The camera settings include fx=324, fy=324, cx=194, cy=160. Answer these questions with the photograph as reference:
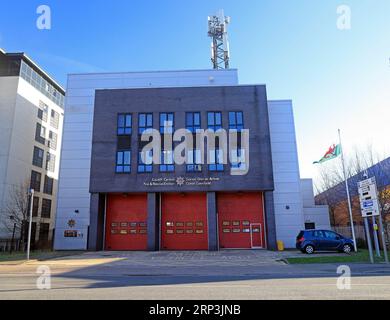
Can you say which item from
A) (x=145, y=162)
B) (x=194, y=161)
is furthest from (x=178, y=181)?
(x=145, y=162)

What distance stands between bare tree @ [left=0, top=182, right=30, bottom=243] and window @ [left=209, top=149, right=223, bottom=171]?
896 inches

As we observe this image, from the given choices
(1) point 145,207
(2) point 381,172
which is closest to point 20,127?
(1) point 145,207

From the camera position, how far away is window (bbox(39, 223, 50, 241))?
154ft

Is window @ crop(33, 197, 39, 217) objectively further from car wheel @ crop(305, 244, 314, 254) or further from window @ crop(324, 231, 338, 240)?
window @ crop(324, 231, 338, 240)

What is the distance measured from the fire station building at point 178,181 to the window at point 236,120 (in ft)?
0.33

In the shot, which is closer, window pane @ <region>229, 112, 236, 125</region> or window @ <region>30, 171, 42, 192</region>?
window pane @ <region>229, 112, 236, 125</region>

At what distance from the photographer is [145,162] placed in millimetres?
31656

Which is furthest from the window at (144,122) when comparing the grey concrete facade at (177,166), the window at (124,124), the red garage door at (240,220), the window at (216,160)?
the red garage door at (240,220)

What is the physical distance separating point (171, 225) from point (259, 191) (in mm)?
9262

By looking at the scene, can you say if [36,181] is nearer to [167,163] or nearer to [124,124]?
[124,124]

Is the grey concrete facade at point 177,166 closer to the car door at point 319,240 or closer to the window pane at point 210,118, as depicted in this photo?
the window pane at point 210,118

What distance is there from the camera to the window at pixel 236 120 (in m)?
32.4

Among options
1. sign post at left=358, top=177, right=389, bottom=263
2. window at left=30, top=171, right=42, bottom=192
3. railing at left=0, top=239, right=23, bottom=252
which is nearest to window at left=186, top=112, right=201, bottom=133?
sign post at left=358, top=177, right=389, bottom=263
